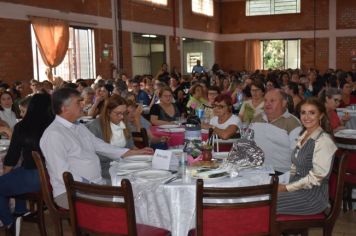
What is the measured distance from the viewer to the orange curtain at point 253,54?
1969cm

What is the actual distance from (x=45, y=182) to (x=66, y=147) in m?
0.27

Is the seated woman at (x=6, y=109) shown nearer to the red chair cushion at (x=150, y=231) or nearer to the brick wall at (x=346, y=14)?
the red chair cushion at (x=150, y=231)

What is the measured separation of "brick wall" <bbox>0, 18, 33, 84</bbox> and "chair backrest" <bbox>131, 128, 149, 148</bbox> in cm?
536

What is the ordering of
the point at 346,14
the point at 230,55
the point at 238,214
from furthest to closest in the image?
1. the point at 230,55
2. the point at 346,14
3. the point at 238,214

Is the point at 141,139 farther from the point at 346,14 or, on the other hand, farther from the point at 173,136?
the point at 346,14

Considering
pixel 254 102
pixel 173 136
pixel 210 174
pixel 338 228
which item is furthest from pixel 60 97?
pixel 254 102

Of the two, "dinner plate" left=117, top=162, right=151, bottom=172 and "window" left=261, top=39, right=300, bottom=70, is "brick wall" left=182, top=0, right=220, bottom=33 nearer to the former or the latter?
"window" left=261, top=39, right=300, bottom=70

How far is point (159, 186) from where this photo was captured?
2797 millimetres

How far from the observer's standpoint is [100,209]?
250cm

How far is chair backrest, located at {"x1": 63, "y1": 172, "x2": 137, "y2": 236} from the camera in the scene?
7.91ft

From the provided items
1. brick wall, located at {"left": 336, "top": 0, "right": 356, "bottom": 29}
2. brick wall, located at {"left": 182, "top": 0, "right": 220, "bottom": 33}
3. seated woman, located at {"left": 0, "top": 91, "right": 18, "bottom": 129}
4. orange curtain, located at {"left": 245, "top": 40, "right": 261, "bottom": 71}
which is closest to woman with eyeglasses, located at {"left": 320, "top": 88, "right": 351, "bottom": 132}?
seated woman, located at {"left": 0, "top": 91, "right": 18, "bottom": 129}

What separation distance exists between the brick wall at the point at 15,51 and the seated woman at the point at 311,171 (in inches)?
282

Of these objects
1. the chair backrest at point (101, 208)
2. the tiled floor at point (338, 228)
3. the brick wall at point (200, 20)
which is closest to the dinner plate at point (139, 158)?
the chair backrest at point (101, 208)

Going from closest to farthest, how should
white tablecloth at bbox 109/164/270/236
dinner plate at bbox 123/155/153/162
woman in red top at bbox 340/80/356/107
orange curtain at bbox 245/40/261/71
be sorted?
A: white tablecloth at bbox 109/164/270/236 → dinner plate at bbox 123/155/153/162 → woman in red top at bbox 340/80/356/107 → orange curtain at bbox 245/40/261/71
